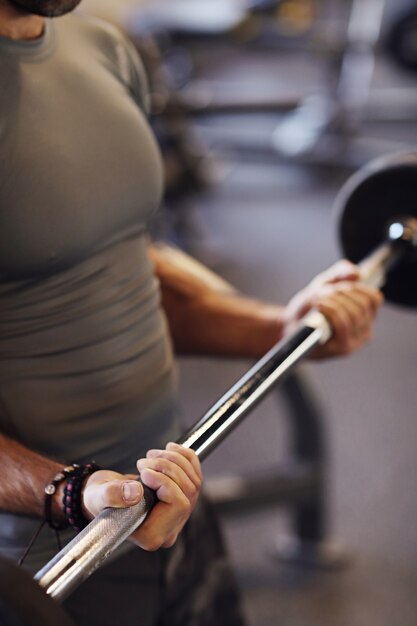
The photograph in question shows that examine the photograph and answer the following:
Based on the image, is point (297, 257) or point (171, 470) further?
point (297, 257)

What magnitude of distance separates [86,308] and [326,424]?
1.05m

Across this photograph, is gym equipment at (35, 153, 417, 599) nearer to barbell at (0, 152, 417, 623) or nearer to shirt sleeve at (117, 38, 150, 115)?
barbell at (0, 152, 417, 623)

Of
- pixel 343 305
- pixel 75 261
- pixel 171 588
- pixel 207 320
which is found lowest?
pixel 171 588

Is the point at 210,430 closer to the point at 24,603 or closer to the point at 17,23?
the point at 24,603

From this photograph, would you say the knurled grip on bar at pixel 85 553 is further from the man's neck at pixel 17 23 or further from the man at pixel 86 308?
the man's neck at pixel 17 23

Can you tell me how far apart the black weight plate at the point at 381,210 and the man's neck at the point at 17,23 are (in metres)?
0.49

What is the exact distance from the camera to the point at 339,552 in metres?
1.95

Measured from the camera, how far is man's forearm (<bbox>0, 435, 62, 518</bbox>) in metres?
0.80

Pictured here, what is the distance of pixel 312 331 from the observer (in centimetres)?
98

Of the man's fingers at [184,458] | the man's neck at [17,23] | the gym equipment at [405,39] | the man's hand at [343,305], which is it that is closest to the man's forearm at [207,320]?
the man's hand at [343,305]

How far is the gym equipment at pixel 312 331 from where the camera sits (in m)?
0.64

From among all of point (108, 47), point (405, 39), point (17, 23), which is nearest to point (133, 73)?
point (108, 47)

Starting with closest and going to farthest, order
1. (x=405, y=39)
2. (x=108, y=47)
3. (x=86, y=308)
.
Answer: (x=86, y=308)
(x=108, y=47)
(x=405, y=39)

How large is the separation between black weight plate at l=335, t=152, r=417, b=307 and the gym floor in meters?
0.64
